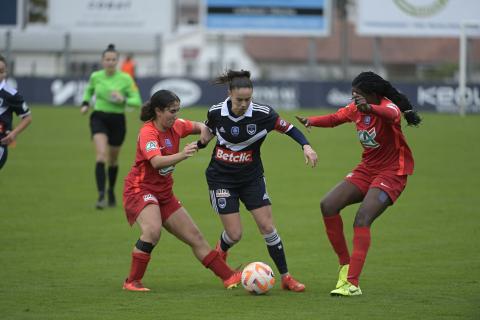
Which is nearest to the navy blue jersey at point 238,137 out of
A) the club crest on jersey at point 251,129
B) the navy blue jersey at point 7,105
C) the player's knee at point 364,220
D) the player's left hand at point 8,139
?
the club crest on jersey at point 251,129

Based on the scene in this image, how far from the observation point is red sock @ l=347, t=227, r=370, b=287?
8.04m

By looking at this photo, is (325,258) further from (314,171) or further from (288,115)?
(288,115)

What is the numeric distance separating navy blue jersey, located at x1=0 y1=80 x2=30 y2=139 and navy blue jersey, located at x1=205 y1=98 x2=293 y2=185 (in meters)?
3.15

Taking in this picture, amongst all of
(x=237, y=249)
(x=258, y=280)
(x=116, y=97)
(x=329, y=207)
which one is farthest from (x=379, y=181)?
(x=116, y=97)

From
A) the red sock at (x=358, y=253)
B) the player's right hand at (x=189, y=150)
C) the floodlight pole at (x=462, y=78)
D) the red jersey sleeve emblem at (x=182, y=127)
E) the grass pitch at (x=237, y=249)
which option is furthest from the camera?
the floodlight pole at (x=462, y=78)

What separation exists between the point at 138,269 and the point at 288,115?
71.1 ft

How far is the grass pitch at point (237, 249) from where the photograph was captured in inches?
298

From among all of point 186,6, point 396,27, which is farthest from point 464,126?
point 186,6

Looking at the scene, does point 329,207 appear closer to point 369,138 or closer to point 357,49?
point 369,138

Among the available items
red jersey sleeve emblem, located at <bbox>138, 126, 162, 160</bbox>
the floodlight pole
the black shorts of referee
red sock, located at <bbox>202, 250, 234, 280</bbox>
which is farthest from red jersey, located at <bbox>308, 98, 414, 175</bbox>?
the floodlight pole

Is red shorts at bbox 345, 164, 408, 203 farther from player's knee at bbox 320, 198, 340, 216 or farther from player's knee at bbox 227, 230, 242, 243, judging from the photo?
player's knee at bbox 227, 230, 242, 243

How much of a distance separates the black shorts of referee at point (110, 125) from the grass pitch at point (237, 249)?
110 cm

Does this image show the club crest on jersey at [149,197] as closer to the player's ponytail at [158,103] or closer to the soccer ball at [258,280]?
the player's ponytail at [158,103]

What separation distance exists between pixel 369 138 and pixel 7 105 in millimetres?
4570
